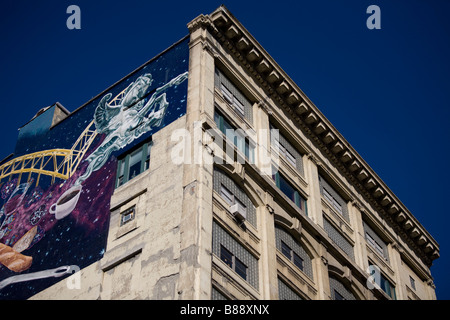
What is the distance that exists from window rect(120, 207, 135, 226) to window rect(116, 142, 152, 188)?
2040mm

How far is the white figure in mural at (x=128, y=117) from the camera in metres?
37.5

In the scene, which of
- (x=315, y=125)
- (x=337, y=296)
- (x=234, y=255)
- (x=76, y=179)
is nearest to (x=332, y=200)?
(x=315, y=125)

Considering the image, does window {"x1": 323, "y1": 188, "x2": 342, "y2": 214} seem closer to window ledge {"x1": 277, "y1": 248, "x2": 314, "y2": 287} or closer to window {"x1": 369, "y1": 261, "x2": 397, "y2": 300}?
window {"x1": 369, "y1": 261, "x2": 397, "y2": 300}

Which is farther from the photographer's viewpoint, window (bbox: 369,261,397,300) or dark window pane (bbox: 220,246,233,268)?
window (bbox: 369,261,397,300)

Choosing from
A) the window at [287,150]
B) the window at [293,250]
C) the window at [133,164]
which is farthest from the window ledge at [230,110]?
the window at [293,250]

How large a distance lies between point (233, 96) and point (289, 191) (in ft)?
18.8

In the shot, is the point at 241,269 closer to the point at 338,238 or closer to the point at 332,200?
the point at 338,238

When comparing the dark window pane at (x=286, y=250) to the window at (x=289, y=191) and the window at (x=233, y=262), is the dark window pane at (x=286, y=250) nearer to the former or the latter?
the window at (x=289, y=191)

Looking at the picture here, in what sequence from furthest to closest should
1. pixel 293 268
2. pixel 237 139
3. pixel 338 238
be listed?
pixel 338 238 < pixel 237 139 < pixel 293 268

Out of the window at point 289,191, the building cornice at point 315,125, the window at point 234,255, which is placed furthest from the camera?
the building cornice at point 315,125

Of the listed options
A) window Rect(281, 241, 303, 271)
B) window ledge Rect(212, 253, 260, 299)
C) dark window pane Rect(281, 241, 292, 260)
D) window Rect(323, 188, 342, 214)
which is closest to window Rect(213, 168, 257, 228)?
dark window pane Rect(281, 241, 292, 260)

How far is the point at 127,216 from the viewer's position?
3369 centimetres

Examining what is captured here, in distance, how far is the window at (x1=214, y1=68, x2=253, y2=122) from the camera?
3844 cm

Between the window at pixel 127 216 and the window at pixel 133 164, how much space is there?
2.04 metres
